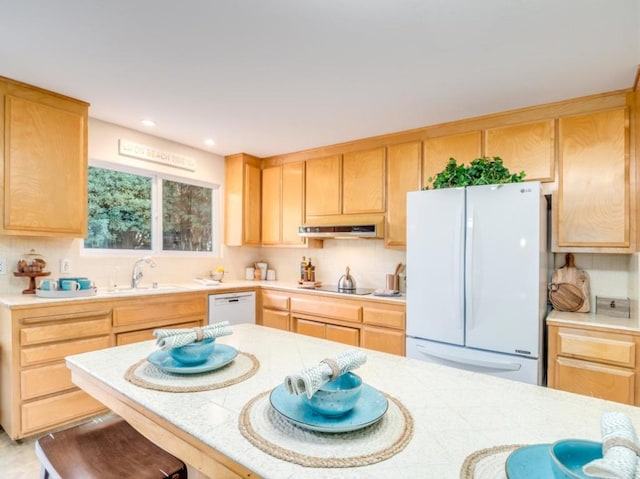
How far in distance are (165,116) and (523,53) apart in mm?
2620

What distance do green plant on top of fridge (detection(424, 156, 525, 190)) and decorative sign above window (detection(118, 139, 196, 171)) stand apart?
2628 millimetres

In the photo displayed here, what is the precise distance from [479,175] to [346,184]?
4.89ft

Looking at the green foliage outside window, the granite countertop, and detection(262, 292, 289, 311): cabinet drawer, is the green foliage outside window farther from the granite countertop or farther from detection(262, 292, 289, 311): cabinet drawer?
detection(262, 292, 289, 311): cabinet drawer

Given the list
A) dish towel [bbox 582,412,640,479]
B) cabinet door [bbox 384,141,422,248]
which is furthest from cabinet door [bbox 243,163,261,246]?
dish towel [bbox 582,412,640,479]

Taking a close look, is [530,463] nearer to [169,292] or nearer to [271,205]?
[169,292]

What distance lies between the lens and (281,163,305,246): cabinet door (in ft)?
13.3

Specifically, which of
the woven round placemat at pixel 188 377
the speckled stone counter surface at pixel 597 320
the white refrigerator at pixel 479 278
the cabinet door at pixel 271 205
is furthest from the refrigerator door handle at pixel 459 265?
the cabinet door at pixel 271 205

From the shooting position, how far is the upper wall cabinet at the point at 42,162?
245cm

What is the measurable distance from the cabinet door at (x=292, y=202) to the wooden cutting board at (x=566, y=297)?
2387 mm

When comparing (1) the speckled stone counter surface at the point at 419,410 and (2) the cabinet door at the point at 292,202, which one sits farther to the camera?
(2) the cabinet door at the point at 292,202

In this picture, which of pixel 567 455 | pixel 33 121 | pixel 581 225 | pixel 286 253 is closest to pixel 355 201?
pixel 286 253

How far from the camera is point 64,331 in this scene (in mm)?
2463

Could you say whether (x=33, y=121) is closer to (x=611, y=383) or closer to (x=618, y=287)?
(x=611, y=383)

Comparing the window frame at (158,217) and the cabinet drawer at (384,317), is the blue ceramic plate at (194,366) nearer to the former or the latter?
the cabinet drawer at (384,317)
